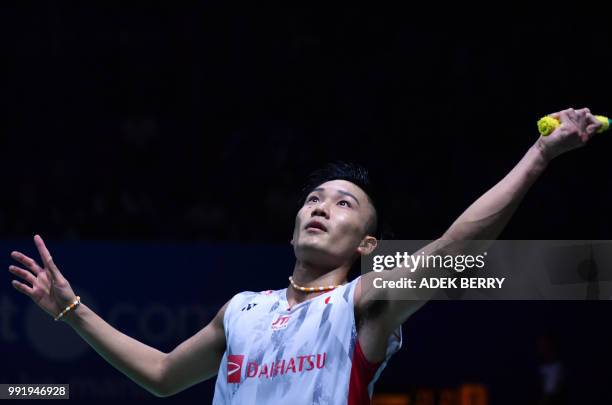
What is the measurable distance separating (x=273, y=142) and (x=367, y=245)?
18.3 feet

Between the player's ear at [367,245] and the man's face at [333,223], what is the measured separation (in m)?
0.02

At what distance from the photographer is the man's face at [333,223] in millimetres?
3334

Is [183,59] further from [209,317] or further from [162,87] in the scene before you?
[209,317]

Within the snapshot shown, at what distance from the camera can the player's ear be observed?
3443 millimetres

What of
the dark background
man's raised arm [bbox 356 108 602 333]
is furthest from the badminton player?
the dark background

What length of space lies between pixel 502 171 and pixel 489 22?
7.29ft

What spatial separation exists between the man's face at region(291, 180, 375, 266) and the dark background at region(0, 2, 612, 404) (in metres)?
3.77

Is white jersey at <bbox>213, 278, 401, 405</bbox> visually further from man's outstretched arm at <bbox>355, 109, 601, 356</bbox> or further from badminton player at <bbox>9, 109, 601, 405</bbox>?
man's outstretched arm at <bbox>355, 109, 601, 356</bbox>

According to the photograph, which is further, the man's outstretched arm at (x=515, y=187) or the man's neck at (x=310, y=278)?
the man's neck at (x=310, y=278)

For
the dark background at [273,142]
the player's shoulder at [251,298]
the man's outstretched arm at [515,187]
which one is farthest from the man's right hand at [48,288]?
the dark background at [273,142]

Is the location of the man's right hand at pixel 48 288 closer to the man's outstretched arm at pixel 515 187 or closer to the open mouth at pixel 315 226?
the open mouth at pixel 315 226

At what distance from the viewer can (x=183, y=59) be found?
923 centimetres

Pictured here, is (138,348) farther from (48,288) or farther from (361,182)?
(361,182)

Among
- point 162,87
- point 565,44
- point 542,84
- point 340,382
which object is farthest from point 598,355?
point 340,382
